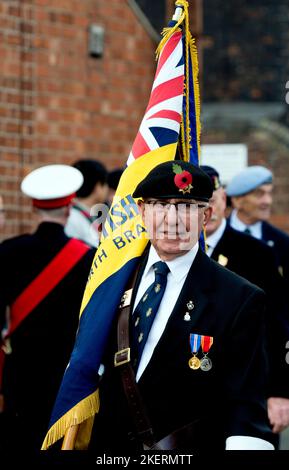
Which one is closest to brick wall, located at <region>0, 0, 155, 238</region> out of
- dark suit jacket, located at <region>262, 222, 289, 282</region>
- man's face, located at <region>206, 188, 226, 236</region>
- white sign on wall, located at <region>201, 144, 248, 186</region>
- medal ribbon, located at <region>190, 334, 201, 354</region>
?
dark suit jacket, located at <region>262, 222, 289, 282</region>

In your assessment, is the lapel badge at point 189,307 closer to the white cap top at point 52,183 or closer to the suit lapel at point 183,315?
the suit lapel at point 183,315

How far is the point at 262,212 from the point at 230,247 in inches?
60.6

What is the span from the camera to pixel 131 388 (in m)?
4.68

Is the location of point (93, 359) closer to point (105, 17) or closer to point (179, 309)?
point (179, 309)

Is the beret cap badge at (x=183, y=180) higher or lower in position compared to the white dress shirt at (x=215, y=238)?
lower

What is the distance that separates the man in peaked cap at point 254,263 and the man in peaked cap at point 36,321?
772 mm

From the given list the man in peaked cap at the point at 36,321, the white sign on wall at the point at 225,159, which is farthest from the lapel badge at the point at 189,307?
the white sign on wall at the point at 225,159

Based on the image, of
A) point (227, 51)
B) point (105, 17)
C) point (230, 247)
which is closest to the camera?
point (230, 247)

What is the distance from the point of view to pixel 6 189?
952 cm

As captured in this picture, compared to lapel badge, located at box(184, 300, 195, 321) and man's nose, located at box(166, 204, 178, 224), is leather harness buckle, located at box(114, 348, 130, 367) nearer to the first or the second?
lapel badge, located at box(184, 300, 195, 321)

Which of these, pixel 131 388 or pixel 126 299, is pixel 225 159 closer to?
pixel 126 299

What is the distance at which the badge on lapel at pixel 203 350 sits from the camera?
4.63m

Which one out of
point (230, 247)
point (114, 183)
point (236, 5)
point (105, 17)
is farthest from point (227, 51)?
point (230, 247)

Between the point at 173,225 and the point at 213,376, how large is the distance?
0.58 m
